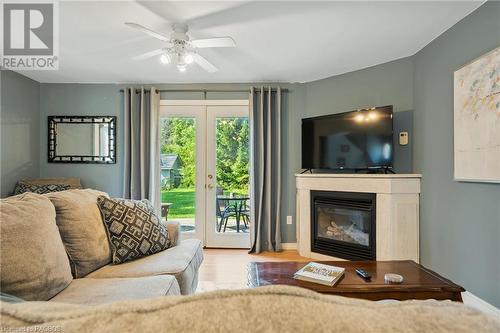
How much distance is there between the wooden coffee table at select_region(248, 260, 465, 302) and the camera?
59.0 inches

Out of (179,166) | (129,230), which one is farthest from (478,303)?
(179,166)

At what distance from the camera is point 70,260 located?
1597mm

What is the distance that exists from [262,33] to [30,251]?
2.38 meters

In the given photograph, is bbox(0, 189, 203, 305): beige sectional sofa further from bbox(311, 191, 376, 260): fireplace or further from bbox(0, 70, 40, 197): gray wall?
bbox(0, 70, 40, 197): gray wall

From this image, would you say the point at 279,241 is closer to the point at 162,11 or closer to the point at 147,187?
the point at 147,187

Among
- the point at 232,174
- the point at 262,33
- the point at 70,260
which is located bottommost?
the point at 70,260

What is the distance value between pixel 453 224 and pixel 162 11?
3.08m

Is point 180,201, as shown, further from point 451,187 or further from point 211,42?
point 451,187

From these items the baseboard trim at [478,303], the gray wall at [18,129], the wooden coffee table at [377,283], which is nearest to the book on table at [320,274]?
the wooden coffee table at [377,283]

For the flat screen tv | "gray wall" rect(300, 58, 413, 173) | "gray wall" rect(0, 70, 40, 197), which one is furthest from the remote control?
"gray wall" rect(0, 70, 40, 197)

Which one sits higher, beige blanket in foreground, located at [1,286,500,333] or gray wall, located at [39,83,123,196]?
gray wall, located at [39,83,123,196]

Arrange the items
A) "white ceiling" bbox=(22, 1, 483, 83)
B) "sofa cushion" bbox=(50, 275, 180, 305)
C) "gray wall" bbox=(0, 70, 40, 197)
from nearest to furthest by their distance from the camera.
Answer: "sofa cushion" bbox=(50, 275, 180, 305), "white ceiling" bbox=(22, 1, 483, 83), "gray wall" bbox=(0, 70, 40, 197)

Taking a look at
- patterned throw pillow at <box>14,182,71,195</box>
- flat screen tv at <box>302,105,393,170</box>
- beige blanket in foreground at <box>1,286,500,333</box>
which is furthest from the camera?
patterned throw pillow at <box>14,182,71,195</box>

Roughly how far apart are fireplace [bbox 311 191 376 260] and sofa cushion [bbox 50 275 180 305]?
2.31 meters
